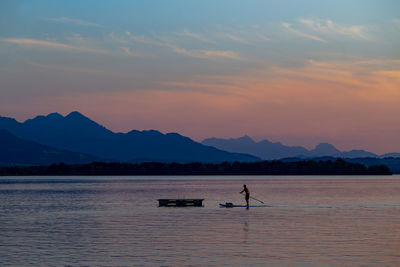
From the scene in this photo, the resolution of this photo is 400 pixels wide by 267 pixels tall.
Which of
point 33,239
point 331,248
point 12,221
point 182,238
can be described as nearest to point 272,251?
point 331,248

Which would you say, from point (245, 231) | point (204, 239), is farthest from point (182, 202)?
point (204, 239)

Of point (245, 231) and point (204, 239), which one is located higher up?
point (245, 231)

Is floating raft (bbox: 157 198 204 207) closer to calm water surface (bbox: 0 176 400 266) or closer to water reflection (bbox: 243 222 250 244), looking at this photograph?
calm water surface (bbox: 0 176 400 266)

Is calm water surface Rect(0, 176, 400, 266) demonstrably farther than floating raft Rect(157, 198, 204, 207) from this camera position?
No

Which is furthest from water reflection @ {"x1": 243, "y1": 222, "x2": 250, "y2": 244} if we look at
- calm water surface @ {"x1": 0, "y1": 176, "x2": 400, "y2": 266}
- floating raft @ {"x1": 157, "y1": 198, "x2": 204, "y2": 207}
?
floating raft @ {"x1": 157, "y1": 198, "x2": 204, "y2": 207}

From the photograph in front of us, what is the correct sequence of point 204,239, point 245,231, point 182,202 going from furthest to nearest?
point 182,202, point 245,231, point 204,239

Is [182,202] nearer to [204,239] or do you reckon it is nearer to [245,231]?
[245,231]

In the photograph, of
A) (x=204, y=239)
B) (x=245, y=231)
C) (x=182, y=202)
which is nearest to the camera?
(x=204, y=239)

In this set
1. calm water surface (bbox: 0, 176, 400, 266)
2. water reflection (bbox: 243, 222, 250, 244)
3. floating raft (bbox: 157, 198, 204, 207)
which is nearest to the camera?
calm water surface (bbox: 0, 176, 400, 266)

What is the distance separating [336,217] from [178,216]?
1502 cm

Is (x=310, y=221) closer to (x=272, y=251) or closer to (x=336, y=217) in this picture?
(x=336, y=217)

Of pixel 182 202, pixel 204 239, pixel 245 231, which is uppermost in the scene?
pixel 182 202

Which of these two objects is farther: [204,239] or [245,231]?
[245,231]

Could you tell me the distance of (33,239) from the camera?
41688mm
